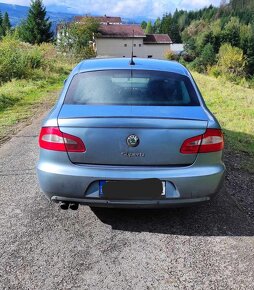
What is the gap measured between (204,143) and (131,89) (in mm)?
1006

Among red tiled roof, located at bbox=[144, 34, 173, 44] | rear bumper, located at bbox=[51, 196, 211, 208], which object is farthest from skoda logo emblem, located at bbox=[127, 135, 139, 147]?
red tiled roof, located at bbox=[144, 34, 173, 44]

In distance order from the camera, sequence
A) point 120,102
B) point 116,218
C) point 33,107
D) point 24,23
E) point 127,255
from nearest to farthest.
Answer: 1. point 127,255
2. point 120,102
3. point 116,218
4. point 33,107
5. point 24,23

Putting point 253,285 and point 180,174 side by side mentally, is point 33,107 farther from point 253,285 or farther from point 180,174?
point 253,285

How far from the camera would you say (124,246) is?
325cm

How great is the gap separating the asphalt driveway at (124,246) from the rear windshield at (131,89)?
1207 mm

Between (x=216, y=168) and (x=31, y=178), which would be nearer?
(x=216, y=168)

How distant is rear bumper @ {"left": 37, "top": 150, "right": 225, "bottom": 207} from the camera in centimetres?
315

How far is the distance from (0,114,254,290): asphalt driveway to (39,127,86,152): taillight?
33.4 inches

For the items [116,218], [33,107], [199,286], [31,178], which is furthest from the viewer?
[33,107]

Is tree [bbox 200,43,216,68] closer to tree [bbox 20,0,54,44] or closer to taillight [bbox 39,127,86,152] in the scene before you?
tree [bbox 20,0,54,44]

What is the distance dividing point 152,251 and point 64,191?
37.1 inches

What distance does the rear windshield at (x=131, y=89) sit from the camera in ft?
11.9

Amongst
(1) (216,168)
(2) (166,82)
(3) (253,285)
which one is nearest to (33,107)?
(2) (166,82)

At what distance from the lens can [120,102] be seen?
357 cm
